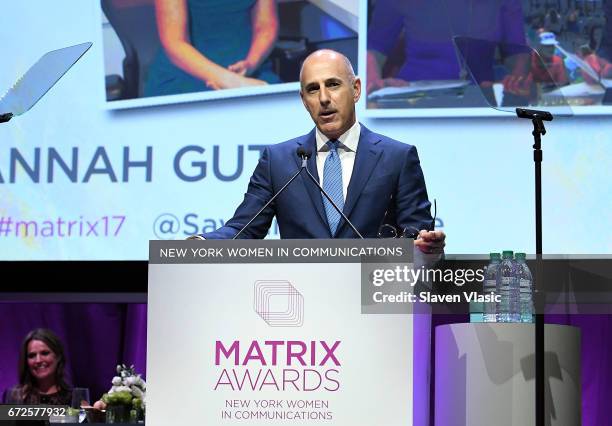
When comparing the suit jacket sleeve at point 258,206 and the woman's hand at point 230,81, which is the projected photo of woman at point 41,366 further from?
the suit jacket sleeve at point 258,206

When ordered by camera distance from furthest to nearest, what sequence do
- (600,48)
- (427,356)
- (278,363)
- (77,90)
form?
(77,90)
(600,48)
(427,356)
(278,363)

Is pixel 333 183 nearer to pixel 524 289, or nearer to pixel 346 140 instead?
pixel 346 140

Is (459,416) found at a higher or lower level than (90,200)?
lower

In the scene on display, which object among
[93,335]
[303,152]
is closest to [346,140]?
[303,152]

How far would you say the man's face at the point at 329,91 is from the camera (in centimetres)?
358

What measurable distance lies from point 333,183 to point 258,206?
0.89 feet

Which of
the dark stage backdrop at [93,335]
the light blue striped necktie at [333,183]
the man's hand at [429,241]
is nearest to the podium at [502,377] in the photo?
the man's hand at [429,241]

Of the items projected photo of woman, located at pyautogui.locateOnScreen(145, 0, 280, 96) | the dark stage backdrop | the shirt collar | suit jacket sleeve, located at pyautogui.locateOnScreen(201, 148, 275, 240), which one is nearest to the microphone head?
suit jacket sleeve, located at pyautogui.locateOnScreen(201, 148, 275, 240)

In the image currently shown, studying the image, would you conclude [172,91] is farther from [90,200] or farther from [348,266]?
[348,266]

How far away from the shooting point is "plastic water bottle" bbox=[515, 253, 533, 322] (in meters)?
2.88

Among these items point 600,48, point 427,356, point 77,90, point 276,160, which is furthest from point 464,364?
point 77,90

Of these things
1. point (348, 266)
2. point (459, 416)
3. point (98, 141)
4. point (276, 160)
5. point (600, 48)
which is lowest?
point (459, 416)

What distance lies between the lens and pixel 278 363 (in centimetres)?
261

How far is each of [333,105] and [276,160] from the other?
0.90 feet
